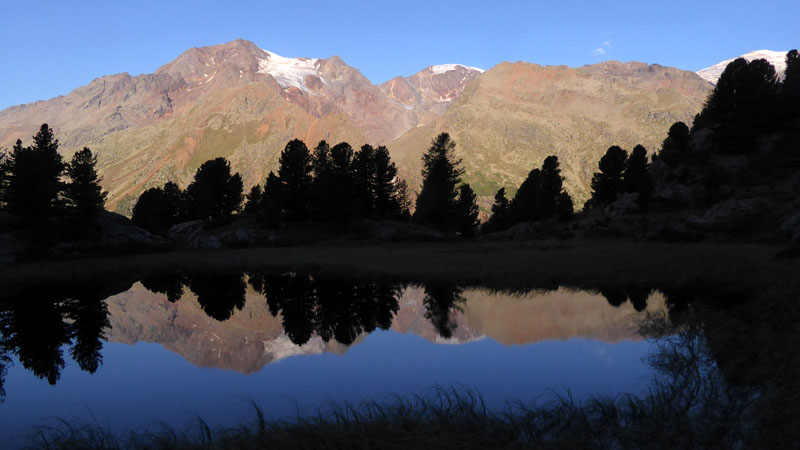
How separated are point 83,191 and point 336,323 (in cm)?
5033

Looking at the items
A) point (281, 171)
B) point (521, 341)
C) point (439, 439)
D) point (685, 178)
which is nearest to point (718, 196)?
point (685, 178)

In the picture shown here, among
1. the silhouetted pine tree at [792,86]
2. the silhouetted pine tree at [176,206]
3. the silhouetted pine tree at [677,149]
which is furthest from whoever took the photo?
the silhouetted pine tree at [176,206]

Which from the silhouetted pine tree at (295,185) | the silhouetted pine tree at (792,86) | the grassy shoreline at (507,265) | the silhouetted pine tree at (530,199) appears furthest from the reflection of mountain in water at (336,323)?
the silhouetted pine tree at (792,86)

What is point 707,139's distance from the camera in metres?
78.8

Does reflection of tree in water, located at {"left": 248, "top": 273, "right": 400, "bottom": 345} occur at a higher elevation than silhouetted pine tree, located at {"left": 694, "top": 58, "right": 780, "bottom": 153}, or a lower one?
lower

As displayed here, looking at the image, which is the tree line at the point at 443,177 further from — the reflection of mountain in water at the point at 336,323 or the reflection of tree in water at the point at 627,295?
the reflection of tree in water at the point at 627,295

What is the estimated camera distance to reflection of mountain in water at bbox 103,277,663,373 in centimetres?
1761

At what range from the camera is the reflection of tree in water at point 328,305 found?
2031 cm

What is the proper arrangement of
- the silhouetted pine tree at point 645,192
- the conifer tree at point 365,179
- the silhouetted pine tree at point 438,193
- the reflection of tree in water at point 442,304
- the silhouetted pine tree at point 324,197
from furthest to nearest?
the silhouetted pine tree at point 438,193
the conifer tree at point 365,179
the silhouetted pine tree at point 324,197
the silhouetted pine tree at point 645,192
the reflection of tree in water at point 442,304

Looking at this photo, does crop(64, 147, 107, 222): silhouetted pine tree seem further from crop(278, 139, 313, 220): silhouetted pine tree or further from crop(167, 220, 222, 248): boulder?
crop(278, 139, 313, 220): silhouetted pine tree

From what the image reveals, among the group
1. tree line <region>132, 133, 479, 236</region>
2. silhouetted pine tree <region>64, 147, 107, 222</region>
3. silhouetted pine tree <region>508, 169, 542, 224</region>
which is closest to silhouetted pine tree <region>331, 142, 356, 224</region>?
tree line <region>132, 133, 479, 236</region>

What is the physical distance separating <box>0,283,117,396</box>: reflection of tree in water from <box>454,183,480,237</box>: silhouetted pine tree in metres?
63.5

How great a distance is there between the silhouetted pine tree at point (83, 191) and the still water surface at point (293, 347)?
2952 cm

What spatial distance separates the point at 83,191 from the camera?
54812 millimetres
